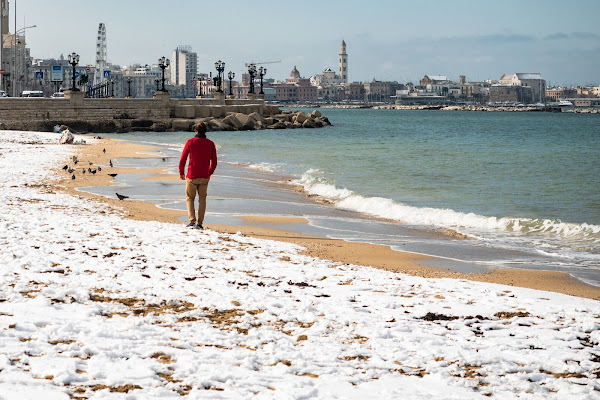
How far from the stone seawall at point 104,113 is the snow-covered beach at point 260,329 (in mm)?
46406

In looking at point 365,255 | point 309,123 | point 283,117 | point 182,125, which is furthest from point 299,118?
point 365,255

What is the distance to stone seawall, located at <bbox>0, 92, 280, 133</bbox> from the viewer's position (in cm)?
5388

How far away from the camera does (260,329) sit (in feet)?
21.1

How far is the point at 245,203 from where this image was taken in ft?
57.0

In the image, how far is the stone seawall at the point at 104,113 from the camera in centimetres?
5388

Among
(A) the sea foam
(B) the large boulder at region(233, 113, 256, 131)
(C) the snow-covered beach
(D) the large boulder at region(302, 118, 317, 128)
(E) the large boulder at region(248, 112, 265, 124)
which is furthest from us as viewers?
(D) the large boulder at region(302, 118, 317, 128)

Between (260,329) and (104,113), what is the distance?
2243 inches

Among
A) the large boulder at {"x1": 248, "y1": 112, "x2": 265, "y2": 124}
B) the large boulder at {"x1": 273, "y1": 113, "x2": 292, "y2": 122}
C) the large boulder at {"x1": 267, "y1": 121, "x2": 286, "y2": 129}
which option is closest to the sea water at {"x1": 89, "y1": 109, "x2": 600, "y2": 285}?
the large boulder at {"x1": 248, "y1": 112, "x2": 265, "y2": 124}

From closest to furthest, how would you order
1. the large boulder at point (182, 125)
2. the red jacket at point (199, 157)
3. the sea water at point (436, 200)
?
the red jacket at point (199, 157), the sea water at point (436, 200), the large boulder at point (182, 125)

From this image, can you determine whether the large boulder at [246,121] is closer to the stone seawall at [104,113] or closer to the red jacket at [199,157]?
the stone seawall at [104,113]

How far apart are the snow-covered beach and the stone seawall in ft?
152

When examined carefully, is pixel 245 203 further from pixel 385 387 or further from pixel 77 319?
pixel 385 387

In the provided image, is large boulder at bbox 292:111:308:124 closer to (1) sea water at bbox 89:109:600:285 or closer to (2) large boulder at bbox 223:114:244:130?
(2) large boulder at bbox 223:114:244:130

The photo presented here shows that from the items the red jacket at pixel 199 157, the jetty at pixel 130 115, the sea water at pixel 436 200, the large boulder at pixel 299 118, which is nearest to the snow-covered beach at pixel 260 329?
the red jacket at pixel 199 157
